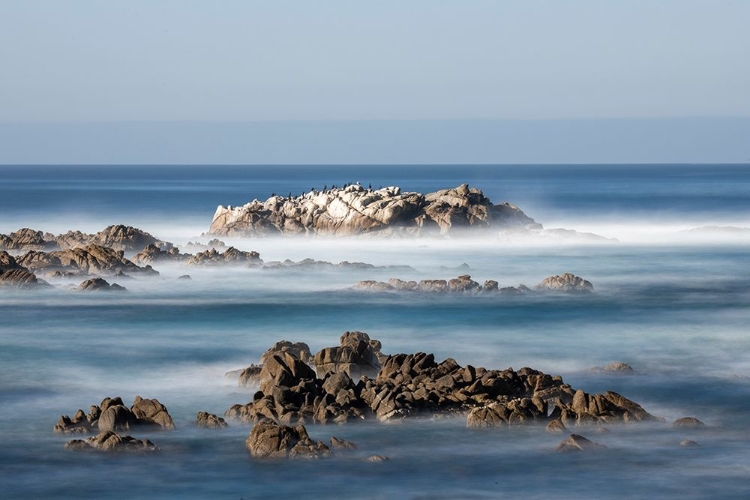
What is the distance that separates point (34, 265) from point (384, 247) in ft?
67.8

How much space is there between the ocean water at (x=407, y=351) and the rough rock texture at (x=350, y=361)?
2155 millimetres

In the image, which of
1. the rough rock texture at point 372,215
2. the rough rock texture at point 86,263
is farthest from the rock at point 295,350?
the rough rock texture at point 372,215

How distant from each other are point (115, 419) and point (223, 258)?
3379 cm

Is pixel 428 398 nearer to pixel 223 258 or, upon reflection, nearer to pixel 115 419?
pixel 115 419

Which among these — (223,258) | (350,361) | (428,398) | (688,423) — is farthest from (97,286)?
(688,423)

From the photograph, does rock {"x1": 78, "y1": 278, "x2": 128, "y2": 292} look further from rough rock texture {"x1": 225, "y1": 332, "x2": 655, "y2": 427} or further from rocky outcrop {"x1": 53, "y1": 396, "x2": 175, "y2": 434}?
rocky outcrop {"x1": 53, "y1": 396, "x2": 175, "y2": 434}

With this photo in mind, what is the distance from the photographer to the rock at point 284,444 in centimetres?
2177

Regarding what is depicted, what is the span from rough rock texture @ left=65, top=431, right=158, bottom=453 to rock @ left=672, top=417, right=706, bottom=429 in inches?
412

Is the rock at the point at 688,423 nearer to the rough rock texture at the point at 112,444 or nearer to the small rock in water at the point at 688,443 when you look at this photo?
the small rock in water at the point at 688,443

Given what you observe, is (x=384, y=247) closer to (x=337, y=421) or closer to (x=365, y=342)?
(x=365, y=342)

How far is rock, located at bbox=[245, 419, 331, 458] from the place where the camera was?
2177cm

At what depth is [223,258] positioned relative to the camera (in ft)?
187

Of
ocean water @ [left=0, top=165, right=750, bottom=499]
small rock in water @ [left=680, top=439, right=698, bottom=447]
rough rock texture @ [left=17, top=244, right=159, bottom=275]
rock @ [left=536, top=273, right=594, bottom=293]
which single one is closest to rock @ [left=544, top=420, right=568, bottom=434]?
ocean water @ [left=0, top=165, right=750, bottom=499]

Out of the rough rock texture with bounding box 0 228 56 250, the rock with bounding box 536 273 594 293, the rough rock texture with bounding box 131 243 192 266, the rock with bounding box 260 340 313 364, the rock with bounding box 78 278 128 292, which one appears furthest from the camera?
the rough rock texture with bounding box 0 228 56 250
